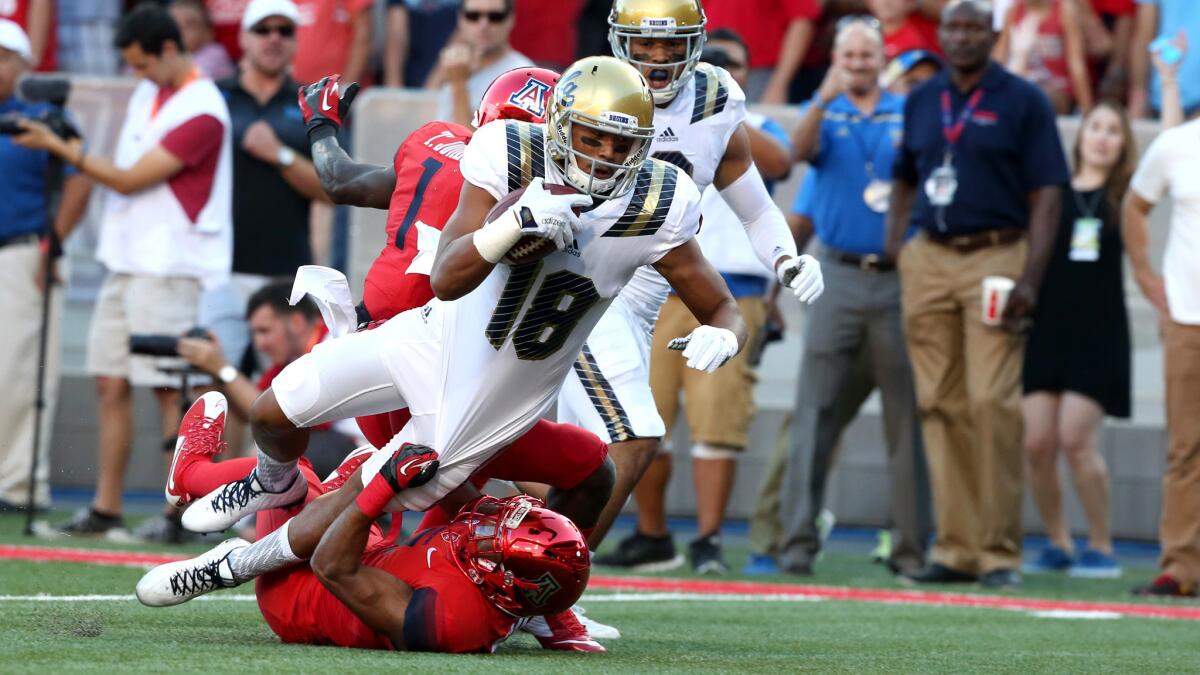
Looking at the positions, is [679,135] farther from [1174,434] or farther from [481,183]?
[1174,434]

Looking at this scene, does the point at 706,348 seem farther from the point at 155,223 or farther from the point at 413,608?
the point at 155,223

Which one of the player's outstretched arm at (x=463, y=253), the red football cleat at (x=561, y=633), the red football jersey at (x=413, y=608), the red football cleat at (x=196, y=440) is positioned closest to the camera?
the player's outstretched arm at (x=463, y=253)

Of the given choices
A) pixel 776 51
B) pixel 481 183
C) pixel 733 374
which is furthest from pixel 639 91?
pixel 776 51

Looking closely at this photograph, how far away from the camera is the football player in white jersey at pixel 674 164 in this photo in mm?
6836

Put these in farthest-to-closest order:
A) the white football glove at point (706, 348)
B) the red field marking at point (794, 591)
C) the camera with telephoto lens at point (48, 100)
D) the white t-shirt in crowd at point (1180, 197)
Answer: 1. the camera with telephoto lens at point (48, 100)
2. the white t-shirt in crowd at point (1180, 197)
3. the red field marking at point (794, 591)
4. the white football glove at point (706, 348)

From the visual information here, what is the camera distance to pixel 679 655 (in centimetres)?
588

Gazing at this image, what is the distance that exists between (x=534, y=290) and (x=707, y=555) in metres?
4.40

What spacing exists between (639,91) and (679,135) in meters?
1.78

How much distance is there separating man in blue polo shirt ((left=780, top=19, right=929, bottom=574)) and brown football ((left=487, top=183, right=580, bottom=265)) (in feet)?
15.1

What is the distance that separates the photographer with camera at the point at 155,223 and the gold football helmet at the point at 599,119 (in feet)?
15.9

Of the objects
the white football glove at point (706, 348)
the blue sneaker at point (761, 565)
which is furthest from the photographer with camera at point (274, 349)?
the white football glove at point (706, 348)

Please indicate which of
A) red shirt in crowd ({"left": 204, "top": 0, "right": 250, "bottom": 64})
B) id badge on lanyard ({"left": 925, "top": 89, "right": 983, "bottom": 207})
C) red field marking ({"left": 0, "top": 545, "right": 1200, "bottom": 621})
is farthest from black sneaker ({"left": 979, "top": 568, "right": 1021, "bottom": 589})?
red shirt in crowd ({"left": 204, "top": 0, "right": 250, "bottom": 64})

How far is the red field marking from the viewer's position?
8305 millimetres

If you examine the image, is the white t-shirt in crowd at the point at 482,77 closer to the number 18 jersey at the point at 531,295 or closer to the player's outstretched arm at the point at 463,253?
the number 18 jersey at the point at 531,295
